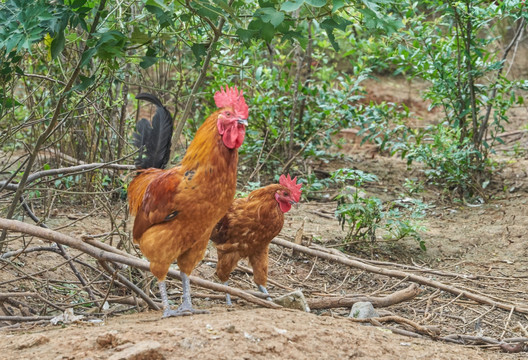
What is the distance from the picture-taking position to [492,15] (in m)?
7.11

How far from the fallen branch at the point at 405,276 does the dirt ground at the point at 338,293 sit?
81 mm

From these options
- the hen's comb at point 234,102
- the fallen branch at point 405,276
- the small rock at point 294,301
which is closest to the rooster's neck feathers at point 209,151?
the hen's comb at point 234,102

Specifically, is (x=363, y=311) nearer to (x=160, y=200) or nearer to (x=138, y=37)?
(x=160, y=200)

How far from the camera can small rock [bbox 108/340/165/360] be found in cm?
263

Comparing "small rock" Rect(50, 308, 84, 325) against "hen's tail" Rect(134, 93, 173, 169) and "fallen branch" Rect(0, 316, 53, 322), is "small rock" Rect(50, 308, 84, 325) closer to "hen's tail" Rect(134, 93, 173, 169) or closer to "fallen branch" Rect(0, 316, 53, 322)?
"fallen branch" Rect(0, 316, 53, 322)

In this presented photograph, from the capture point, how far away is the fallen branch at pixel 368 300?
4570 mm

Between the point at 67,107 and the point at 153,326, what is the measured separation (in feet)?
12.3

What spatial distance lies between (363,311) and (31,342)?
2.43m

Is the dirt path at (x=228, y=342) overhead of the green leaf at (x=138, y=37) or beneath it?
beneath

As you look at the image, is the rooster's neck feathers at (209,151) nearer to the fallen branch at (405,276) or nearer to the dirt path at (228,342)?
the dirt path at (228,342)

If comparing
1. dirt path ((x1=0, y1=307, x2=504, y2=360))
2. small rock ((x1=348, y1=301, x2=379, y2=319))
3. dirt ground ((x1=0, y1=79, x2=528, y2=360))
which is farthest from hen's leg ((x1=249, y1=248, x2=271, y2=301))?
dirt path ((x1=0, y1=307, x2=504, y2=360))

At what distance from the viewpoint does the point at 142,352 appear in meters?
2.67

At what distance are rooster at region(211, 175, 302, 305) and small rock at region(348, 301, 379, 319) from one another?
33.7 inches

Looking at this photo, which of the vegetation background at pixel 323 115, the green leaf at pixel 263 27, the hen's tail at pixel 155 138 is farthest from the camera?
the vegetation background at pixel 323 115
